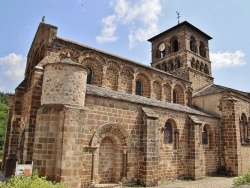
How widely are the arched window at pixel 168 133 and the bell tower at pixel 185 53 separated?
29.4 ft

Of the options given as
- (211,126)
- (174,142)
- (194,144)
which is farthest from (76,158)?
(211,126)

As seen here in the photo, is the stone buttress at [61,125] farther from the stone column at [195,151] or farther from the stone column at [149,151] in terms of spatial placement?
the stone column at [195,151]

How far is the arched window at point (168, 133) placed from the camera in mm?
14434

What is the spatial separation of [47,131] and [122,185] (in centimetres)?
491

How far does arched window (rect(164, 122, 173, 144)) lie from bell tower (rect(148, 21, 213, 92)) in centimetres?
895

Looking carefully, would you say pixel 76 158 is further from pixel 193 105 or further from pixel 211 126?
pixel 193 105

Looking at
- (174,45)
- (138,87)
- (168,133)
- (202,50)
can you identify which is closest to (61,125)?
(168,133)

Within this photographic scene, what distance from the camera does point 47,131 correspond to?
9.38 meters

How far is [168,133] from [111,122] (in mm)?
5189

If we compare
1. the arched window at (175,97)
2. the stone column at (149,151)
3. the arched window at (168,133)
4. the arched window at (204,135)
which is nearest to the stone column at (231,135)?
the arched window at (204,135)

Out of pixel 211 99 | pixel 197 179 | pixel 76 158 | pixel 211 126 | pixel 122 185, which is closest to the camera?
pixel 76 158

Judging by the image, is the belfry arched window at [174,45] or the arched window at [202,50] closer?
the belfry arched window at [174,45]

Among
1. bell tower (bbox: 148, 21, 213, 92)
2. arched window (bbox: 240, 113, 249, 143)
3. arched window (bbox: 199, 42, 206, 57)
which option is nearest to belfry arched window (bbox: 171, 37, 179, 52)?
bell tower (bbox: 148, 21, 213, 92)

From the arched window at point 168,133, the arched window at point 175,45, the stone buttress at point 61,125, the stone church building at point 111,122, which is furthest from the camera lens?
the arched window at point 175,45
